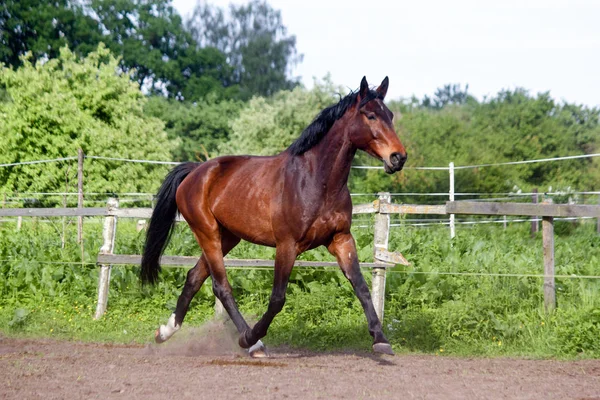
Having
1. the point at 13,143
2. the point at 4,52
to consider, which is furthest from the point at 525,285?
the point at 4,52

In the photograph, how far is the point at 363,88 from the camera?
5922 millimetres

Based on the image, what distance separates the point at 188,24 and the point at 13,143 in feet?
144

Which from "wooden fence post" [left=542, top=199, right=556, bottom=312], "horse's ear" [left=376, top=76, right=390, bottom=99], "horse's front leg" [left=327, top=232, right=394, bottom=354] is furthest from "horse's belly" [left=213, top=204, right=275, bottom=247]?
"wooden fence post" [left=542, top=199, right=556, bottom=312]

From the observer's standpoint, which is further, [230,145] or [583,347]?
[230,145]

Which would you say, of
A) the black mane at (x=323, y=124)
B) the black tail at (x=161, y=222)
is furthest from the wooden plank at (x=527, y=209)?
the black tail at (x=161, y=222)

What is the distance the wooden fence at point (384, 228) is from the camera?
7.32 m

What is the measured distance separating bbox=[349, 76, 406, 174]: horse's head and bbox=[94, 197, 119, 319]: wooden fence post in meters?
4.65

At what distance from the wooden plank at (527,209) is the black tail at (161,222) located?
2.86 metres

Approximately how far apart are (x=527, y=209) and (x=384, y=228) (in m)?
1.61

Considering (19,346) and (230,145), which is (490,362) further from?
(230,145)

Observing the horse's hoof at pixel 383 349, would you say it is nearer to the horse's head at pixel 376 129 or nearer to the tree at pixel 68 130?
the horse's head at pixel 376 129

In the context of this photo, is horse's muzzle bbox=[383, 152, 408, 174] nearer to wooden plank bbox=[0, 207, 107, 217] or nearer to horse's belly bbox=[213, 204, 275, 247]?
horse's belly bbox=[213, 204, 275, 247]

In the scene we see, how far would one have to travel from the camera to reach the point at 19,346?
770 centimetres

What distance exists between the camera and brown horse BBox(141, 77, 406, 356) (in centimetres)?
593
